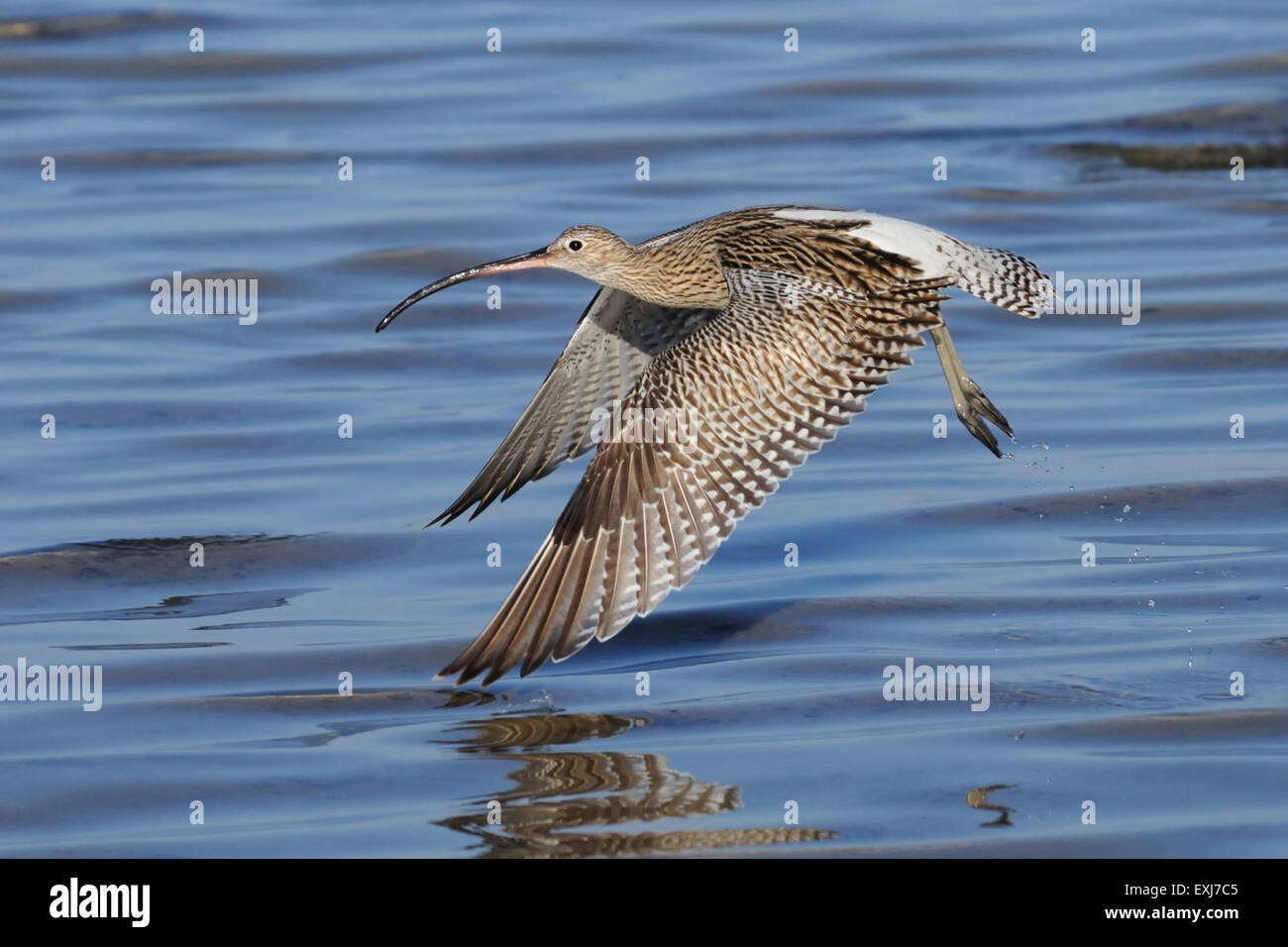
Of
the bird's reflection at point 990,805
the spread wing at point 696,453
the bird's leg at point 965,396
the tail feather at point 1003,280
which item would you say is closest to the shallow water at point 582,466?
the bird's reflection at point 990,805

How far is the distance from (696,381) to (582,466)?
125 inches

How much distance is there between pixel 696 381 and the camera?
6750mm

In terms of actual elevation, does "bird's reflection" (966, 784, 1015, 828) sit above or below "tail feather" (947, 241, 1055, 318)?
below

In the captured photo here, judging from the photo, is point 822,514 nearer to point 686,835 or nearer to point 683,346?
point 683,346

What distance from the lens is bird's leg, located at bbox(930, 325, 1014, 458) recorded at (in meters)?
7.99

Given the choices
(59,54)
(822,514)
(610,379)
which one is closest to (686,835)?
(610,379)

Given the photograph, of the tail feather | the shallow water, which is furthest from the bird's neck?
the shallow water

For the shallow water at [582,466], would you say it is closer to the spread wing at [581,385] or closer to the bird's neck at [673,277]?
the spread wing at [581,385]

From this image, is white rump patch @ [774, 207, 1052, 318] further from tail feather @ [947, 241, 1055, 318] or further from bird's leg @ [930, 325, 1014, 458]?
bird's leg @ [930, 325, 1014, 458]

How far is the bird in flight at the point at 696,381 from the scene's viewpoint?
6.52 metres

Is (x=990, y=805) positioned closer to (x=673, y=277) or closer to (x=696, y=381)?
(x=696, y=381)

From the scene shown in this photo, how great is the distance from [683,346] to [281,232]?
7.25m

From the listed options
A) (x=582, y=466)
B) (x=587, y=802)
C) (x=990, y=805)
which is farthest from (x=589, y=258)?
(x=990, y=805)

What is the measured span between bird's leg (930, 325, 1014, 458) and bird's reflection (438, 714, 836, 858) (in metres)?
2.25
